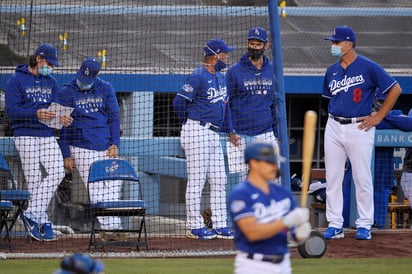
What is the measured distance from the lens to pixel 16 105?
1043cm

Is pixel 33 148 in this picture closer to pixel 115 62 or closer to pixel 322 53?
pixel 115 62

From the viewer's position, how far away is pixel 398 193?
13.1 m

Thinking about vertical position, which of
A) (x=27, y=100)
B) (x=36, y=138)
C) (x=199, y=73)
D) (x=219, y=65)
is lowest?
(x=36, y=138)

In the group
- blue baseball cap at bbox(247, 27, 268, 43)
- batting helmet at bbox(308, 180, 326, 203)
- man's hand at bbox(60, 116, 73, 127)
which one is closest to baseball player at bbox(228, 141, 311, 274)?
blue baseball cap at bbox(247, 27, 268, 43)

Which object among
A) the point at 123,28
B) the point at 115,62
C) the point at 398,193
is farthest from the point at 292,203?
the point at 123,28

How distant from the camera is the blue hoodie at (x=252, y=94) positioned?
10.5 metres

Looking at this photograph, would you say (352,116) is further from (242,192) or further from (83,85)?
(242,192)

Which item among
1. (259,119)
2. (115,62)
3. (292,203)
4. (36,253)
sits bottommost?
(36,253)

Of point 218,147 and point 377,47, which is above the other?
point 377,47

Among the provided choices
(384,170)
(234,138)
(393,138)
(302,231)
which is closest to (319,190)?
(384,170)

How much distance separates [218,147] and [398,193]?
358cm

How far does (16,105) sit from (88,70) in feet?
2.84

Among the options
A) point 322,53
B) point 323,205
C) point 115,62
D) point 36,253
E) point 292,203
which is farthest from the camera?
point 322,53

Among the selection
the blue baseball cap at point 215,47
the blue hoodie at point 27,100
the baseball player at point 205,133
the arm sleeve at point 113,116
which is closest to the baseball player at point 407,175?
the baseball player at point 205,133
